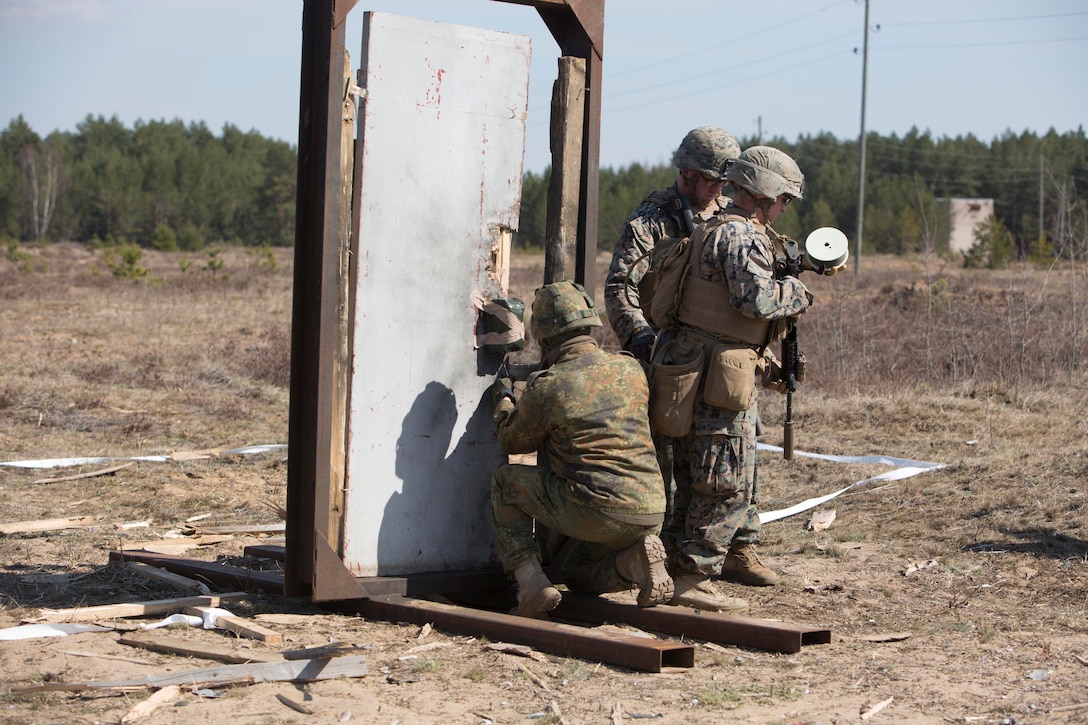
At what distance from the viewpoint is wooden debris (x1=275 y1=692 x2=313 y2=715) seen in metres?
3.79

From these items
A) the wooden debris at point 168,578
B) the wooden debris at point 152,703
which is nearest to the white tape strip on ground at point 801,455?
the wooden debris at point 168,578

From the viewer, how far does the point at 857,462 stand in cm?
870

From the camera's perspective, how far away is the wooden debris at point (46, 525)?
6.71 metres

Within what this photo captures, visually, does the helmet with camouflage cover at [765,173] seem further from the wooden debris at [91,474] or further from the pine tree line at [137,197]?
the pine tree line at [137,197]

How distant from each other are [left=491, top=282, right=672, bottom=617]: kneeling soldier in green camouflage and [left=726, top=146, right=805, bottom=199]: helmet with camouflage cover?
0.96 metres

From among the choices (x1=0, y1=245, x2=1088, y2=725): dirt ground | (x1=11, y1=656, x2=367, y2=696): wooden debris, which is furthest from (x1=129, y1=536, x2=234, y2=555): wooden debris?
(x1=11, y1=656, x2=367, y2=696): wooden debris

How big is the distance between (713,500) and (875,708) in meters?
1.53

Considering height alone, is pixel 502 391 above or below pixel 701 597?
above

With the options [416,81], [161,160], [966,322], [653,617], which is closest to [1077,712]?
[653,617]

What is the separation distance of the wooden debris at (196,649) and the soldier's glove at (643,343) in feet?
7.85

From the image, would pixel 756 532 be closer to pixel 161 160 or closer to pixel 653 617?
pixel 653 617

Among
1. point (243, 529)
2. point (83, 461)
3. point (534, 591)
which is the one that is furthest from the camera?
point (83, 461)

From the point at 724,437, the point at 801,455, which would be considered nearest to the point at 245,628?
the point at 724,437

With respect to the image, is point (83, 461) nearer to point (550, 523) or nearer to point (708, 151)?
point (550, 523)
